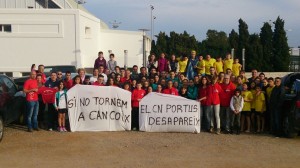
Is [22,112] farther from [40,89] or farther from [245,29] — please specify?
[245,29]

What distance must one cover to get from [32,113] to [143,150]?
13.7ft

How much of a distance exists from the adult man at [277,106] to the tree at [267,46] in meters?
33.7

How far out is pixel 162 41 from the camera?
54.4 metres

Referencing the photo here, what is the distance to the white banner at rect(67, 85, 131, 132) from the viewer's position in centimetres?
1236

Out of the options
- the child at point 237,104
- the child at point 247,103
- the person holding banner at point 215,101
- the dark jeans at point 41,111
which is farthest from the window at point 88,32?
the child at point 237,104

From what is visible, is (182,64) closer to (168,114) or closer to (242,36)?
(168,114)

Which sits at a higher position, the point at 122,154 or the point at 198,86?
the point at 198,86

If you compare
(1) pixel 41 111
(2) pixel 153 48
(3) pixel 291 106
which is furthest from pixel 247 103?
(2) pixel 153 48

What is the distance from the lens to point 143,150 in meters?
9.68

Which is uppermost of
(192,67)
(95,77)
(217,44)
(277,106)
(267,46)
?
(217,44)

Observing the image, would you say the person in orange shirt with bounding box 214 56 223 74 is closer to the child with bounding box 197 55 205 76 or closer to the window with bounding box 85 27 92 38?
the child with bounding box 197 55 205 76

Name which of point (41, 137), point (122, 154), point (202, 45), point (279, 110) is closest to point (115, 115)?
point (41, 137)

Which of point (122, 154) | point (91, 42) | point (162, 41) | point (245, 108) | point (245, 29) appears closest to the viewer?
point (122, 154)

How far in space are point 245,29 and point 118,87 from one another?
3472 cm
